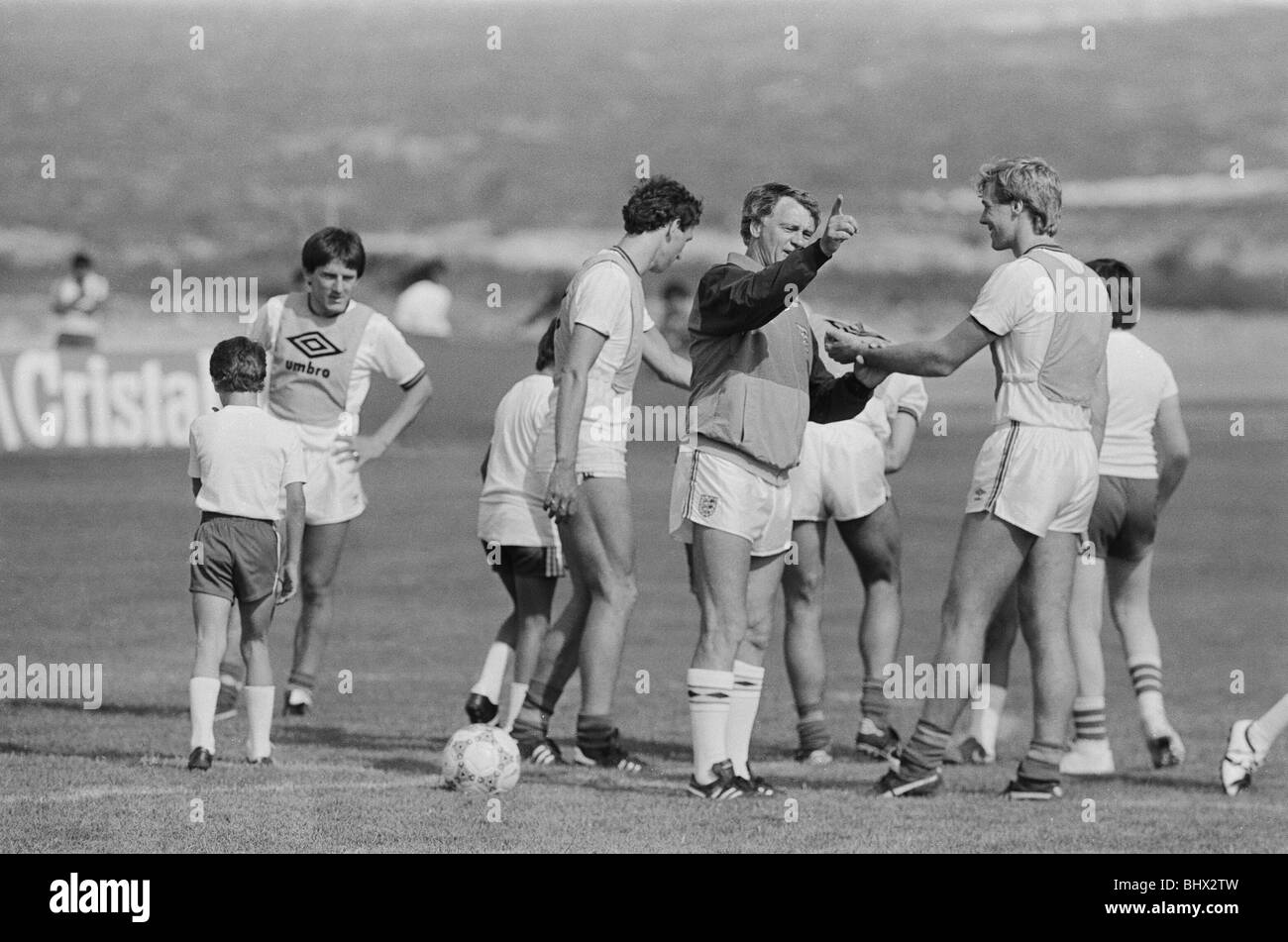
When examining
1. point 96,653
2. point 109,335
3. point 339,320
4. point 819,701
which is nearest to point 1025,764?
point 819,701

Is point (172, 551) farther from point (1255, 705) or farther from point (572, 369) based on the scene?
point (572, 369)

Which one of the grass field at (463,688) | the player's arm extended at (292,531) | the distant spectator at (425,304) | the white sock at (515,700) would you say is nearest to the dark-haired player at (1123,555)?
the grass field at (463,688)

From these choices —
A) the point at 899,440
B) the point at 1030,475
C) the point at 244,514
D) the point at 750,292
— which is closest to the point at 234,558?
the point at 244,514

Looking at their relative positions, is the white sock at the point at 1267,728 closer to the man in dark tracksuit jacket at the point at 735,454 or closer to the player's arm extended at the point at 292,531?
the man in dark tracksuit jacket at the point at 735,454

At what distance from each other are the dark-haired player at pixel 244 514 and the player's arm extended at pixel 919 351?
2.21 metres

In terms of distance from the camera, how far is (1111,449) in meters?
8.93

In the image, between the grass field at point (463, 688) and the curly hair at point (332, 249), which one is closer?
the grass field at point (463, 688)

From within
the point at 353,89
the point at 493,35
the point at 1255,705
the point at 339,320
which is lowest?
the point at 1255,705

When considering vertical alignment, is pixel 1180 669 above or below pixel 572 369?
below

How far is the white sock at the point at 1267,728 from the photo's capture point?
25.5 ft

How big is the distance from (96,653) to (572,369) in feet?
20.0

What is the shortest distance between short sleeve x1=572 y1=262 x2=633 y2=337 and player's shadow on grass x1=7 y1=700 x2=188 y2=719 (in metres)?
3.33

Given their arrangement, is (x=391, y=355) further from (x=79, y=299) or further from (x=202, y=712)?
(x=79, y=299)

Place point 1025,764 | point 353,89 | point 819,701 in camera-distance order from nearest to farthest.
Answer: point 1025,764, point 819,701, point 353,89
